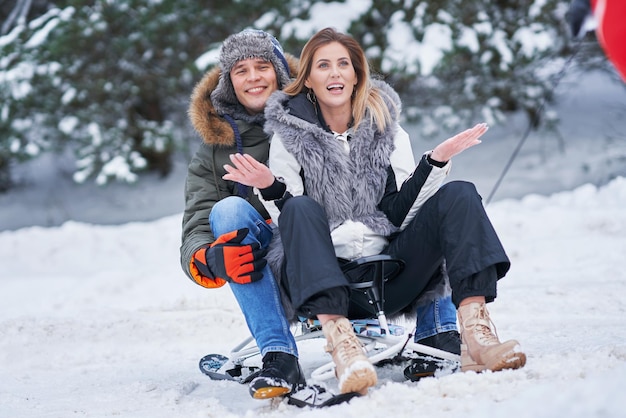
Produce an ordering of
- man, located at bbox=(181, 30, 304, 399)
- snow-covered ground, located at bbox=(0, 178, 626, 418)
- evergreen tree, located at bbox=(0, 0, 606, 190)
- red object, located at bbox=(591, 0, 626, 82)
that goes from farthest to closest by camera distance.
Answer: evergreen tree, located at bbox=(0, 0, 606, 190) → man, located at bbox=(181, 30, 304, 399) → snow-covered ground, located at bbox=(0, 178, 626, 418) → red object, located at bbox=(591, 0, 626, 82)

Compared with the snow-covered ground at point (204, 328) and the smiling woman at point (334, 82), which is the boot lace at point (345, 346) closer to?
the snow-covered ground at point (204, 328)

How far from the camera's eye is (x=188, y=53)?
811 centimetres

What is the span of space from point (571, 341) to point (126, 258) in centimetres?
427

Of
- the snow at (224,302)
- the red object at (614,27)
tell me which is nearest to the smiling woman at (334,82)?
the snow at (224,302)

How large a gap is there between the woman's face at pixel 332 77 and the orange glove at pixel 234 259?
64cm

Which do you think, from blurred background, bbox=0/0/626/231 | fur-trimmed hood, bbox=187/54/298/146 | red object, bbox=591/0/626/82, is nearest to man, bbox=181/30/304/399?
fur-trimmed hood, bbox=187/54/298/146

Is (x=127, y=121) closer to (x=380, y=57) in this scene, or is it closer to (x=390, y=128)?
(x=380, y=57)

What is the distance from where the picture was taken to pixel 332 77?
282cm

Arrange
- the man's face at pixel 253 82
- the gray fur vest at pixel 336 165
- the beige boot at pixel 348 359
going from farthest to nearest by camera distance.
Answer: the man's face at pixel 253 82
the gray fur vest at pixel 336 165
the beige boot at pixel 348 359

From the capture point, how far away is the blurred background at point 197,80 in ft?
23.4

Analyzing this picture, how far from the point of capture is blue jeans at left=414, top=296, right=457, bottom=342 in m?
2.77

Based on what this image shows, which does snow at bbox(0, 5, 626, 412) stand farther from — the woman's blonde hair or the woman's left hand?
the woman's blonde hair

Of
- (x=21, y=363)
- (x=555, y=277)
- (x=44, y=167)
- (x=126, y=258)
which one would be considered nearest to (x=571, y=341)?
(x=555, y=277)

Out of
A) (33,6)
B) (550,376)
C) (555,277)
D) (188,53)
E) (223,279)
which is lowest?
(555,277)
